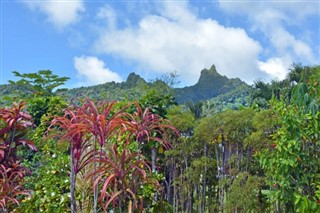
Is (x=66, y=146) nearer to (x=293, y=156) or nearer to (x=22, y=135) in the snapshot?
(x=22, y=135)

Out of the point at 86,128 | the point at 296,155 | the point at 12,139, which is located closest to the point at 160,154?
the point at 296,155

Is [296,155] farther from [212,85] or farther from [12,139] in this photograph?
[212,85]

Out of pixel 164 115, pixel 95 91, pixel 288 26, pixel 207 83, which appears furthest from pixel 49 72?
pixel 207 83

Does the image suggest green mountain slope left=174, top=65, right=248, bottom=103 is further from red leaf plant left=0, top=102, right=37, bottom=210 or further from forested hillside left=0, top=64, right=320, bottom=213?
red leaf plant left=0, top=102, right=37, bottom=210

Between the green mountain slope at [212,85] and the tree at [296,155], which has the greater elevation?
the green mountain slope at [212,85]

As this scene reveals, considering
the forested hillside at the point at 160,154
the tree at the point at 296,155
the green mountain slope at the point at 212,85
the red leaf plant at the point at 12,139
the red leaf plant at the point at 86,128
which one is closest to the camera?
the red leaf plant at the point at 86,128

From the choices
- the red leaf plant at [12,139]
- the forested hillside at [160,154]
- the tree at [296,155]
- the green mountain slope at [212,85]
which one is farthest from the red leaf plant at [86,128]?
the green mountain slope at [212,85]

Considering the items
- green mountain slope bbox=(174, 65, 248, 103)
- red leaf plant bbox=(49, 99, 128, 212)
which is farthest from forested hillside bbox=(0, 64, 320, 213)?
green mountain slope bbox=(174, 65, 248, 103)

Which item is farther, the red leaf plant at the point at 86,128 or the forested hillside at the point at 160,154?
the forested hillside at the point at 160,154

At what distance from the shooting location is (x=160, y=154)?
5.46 metres

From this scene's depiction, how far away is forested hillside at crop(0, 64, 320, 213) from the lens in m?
2.27

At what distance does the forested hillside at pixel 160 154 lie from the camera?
227 cm

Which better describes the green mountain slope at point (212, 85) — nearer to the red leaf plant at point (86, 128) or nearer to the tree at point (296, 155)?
the tree at point (296, 155)

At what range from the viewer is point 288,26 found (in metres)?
4.93
